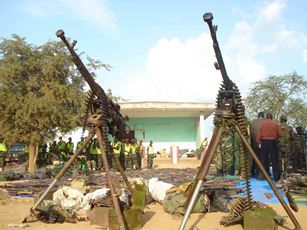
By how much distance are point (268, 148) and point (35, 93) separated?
40.4 ft

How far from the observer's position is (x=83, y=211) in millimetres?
7934

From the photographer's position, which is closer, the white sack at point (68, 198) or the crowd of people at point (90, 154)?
the white sack at point (68, 198)

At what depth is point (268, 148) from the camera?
10.6 meters

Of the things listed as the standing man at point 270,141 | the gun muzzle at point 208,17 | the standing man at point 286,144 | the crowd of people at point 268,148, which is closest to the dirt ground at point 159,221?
the standing man at point 270,141

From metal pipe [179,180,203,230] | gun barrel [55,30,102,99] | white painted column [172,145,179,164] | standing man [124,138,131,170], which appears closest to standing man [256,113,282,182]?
gun barrel [55,30,102,99]

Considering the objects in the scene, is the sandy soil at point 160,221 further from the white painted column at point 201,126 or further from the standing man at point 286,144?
the white painted column at point 201,126

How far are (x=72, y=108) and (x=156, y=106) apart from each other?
11511mm

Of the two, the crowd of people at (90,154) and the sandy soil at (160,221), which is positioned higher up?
the crowd of people at (90,154)

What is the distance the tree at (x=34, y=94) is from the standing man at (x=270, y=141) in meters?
10.4

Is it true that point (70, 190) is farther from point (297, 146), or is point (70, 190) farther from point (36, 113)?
point (36, 113)

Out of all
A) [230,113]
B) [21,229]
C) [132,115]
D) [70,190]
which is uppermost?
[132,115]

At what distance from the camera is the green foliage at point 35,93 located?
1773cm

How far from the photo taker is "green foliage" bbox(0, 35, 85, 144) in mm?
17734

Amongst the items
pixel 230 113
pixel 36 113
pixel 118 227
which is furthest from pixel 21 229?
pixel 36 113
